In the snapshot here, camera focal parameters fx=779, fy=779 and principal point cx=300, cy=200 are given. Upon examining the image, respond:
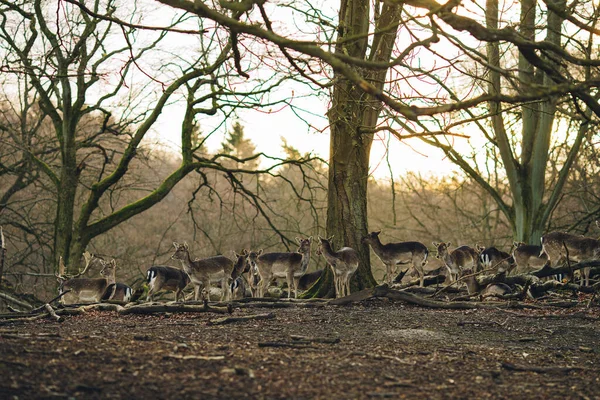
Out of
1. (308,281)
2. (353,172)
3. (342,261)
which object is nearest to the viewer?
(342,261)

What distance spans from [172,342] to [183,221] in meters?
32.0

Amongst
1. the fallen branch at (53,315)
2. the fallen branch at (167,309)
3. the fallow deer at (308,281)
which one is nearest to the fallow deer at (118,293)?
the fallow deer at (308,281)

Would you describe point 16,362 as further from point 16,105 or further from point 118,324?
point 16,105

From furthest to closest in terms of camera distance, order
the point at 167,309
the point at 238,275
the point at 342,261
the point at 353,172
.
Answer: the point at 238,275 < the point at 353,172 < the point at 342,261 < the point at 167,309

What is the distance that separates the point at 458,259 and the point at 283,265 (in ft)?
13.9

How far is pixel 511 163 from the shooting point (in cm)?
1836

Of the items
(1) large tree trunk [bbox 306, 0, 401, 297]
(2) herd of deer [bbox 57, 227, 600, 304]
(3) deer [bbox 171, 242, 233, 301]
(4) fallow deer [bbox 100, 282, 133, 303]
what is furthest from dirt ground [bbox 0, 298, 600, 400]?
(4) fallow deer [bbox 100, 282, 133, 303]

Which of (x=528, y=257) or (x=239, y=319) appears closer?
(x=239, y=319)

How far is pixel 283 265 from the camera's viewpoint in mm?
14531

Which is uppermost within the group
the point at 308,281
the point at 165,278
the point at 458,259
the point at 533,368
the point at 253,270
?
the point at 458,259

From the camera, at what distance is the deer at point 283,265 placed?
1450cm

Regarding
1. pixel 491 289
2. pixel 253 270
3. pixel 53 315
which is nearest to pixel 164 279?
pixel 253 270

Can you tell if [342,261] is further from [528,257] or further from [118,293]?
[528,257]

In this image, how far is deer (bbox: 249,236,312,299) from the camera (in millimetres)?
14500
